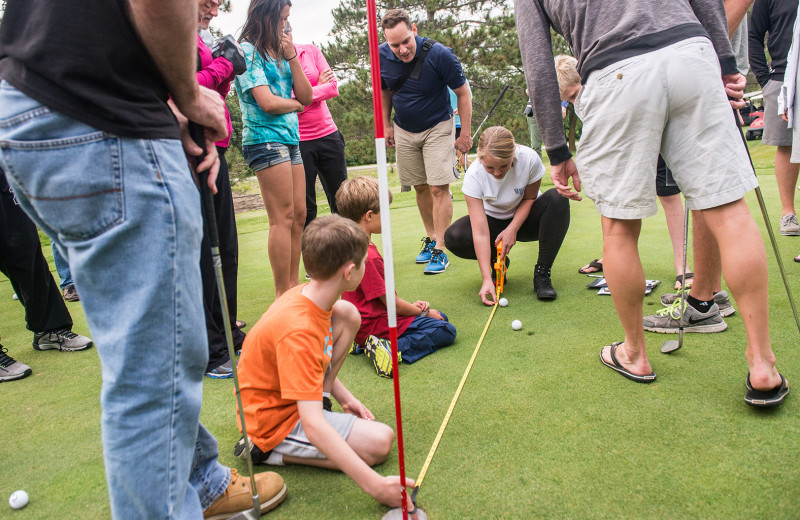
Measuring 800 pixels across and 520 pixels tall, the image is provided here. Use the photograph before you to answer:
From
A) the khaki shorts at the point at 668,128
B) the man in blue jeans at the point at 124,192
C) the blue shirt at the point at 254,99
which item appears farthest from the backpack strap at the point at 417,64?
the man in blue jeans at the point at 124,192

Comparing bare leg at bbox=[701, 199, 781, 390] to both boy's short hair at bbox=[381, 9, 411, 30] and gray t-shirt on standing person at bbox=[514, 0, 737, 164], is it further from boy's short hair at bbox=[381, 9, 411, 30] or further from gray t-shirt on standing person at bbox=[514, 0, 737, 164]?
boy's short hair at bbox=[381, 9, 411, 30]

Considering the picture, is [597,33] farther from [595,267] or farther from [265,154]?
[595,267]

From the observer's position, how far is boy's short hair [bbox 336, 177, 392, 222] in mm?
2576

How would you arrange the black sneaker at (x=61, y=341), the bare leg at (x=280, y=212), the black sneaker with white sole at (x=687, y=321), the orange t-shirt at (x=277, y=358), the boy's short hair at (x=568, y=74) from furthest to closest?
the black sneaker at (x=61, y=341) → the bare leg at (x=280, y=212) → the boy's short hair at (x=568, y=74) → the black sneaker with white sole at (x=687, y=321) → the orange t-shirt at (x=277, y=358)

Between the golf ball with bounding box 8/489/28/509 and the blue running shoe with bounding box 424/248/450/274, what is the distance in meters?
2.89

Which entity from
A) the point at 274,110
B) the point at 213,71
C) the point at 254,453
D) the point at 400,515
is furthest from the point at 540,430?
the point at 274,110

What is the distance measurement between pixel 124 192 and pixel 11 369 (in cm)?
243

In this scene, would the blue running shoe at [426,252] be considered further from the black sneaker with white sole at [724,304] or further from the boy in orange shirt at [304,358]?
the boy in orange shirt at [304,358]

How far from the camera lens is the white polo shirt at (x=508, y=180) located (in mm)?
3369

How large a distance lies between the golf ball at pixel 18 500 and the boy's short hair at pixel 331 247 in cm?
112

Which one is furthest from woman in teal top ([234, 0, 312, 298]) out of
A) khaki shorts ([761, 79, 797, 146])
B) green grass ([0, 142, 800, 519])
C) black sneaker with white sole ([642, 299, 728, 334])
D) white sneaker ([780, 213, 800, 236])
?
white sneaker ([780, 213, 800, 236])

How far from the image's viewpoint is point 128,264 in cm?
100

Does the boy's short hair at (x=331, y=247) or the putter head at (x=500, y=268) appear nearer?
the boy's short hair at (x=331, y=247)

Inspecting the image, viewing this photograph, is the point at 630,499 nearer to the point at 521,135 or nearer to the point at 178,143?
the point at 178,143
